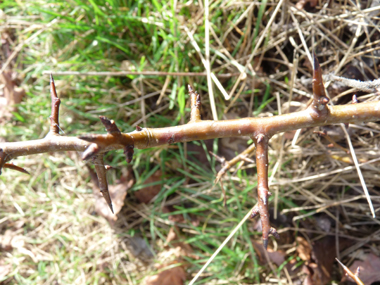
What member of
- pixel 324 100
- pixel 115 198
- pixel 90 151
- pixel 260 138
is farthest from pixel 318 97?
pixel 115 198

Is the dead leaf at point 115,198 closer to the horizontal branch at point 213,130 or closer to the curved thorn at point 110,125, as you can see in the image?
the horizontal branch at point 213,130

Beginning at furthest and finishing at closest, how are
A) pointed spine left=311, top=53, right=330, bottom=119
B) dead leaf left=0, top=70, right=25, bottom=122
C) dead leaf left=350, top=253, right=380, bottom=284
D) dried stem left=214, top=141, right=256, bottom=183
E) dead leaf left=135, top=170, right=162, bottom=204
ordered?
dead leaf left=0, top=70, right=25, bottom=122 → dead leaf left=135, top=170, right=162, bottom=204 → dead leaf left=350, top=253, right=380, bottom=284 → dried stem left=214, top=141, right=256, bottom=183 → pointed spine left=311, top=53, right=330, bottom=119

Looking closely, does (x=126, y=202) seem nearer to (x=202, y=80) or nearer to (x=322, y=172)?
(x=202, y=80)

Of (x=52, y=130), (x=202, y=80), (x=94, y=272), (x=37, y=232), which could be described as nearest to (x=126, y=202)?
(x=94, y=272)

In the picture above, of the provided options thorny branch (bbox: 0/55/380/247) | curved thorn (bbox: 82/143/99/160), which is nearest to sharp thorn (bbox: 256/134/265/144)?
thorny branch (bbox: 0/55/380/247)

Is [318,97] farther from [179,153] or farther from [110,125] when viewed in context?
[179,153]

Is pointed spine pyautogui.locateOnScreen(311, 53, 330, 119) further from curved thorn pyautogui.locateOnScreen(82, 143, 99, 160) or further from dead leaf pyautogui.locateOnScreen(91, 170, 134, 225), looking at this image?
dead leaf pyautogui.locateOnScreen(91, 170, 134, 225)
